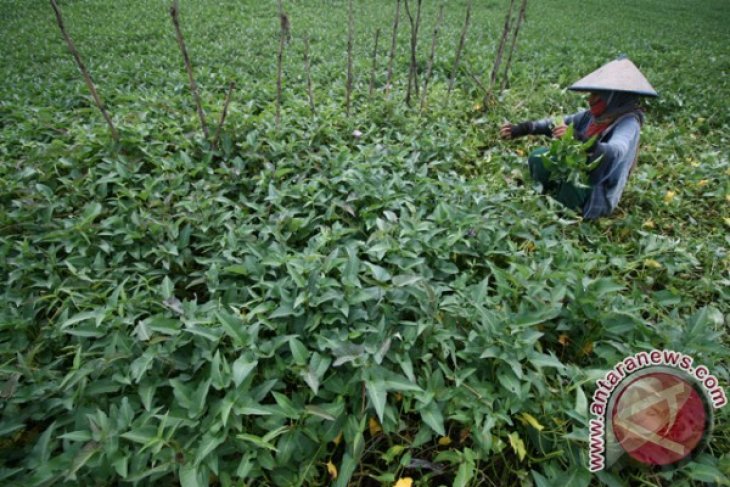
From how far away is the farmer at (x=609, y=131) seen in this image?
247 centimetres

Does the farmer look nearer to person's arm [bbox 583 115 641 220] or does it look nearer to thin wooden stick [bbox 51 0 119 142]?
person's arm [bbox 583 115 641 220]

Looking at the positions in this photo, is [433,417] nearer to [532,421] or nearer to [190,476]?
[532,421]

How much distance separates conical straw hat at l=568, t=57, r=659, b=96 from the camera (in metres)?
2.44

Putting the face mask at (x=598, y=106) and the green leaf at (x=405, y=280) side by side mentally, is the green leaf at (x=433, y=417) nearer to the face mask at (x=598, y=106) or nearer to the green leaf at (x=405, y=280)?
the green leaf at (x=405, y=280)

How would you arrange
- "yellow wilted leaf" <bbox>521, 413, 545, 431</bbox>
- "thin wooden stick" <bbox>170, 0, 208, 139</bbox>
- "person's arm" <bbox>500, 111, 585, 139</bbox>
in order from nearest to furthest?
"yellow wilted leaf" <bbox>521, 413, 545, 431</bbox>
"thin wooden stick" <bbox>170, 0, 208, 139</bbox>
"person's arm" <bbox>500, 111, 585, 139</bbox>

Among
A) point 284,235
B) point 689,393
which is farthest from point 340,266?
point 689,393

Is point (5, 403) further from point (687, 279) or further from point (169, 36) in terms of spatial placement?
point (169, 36)

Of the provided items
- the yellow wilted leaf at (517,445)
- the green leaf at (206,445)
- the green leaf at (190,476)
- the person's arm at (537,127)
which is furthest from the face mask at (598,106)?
the green leaf at (190,476)

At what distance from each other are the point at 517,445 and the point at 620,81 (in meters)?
2.18

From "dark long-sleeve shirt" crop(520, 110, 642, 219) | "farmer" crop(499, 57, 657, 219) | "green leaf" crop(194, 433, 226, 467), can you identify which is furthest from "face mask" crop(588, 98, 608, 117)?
"green leaf" crop(194, 433, 226, 467)

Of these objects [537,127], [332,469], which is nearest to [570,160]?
[537,127]

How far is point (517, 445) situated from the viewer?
56.5 inches

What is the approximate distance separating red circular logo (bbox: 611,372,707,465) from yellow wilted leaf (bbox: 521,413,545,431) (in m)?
0.24

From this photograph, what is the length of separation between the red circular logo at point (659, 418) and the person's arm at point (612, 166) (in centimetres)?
147
